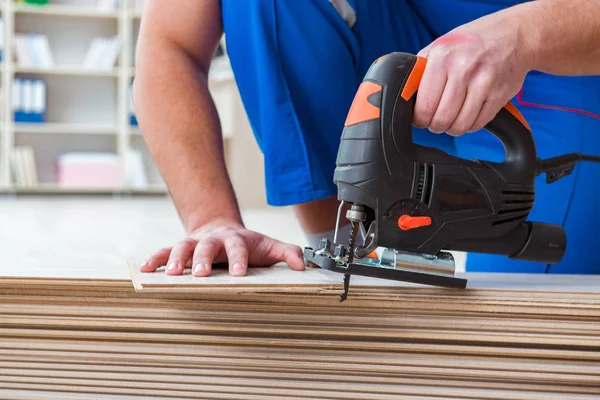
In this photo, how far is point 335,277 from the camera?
38.7 inches

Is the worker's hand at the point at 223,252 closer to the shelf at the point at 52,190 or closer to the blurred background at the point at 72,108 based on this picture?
the blurred background at the point at 72,108

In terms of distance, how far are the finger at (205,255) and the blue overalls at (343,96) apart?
0.92 ft

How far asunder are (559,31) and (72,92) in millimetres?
6721

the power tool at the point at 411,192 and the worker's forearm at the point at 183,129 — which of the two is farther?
the worker's forearm at the point at 183,129

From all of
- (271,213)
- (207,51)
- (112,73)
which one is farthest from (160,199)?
(207,51)

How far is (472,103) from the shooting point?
89 cm

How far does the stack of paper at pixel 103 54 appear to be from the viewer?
682 centimetres

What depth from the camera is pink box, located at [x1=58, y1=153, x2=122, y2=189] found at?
263 inches

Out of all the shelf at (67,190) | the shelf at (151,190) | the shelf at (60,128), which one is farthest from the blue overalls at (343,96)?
the shelf at (60,128)

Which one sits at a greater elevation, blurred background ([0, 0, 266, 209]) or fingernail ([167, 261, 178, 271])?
fingernail ([167, 261, 178, 271])

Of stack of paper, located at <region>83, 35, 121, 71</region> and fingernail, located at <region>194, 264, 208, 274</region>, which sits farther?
stack of paper, located at <region>83, 35, 121, 71</region>

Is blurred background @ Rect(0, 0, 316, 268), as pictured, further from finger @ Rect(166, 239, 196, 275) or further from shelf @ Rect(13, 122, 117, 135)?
finger @ Rect(166, 239, 196, 275)

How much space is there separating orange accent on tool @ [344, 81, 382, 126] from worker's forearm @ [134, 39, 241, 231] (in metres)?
0.39

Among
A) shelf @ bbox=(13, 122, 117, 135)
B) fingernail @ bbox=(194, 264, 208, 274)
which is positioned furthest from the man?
shelf @ bbox=(13, 122, 117, 135)
